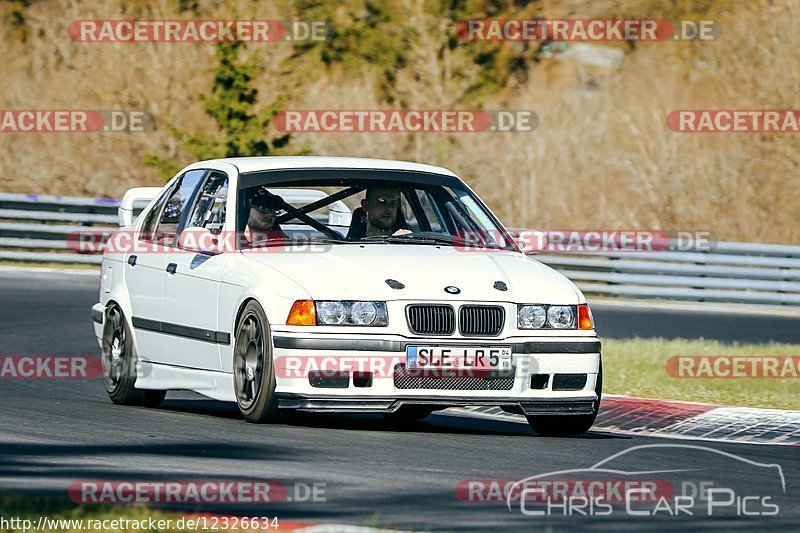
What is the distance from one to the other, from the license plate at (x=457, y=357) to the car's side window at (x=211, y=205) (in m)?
1.80

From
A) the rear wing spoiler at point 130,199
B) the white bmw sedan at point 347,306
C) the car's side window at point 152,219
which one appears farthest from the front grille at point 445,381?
the rear wing spoiler at point 130,199

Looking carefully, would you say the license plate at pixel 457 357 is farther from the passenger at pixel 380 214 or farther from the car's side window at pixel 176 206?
the car's side window at pixel 176 206

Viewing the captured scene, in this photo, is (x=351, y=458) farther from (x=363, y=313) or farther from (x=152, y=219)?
(x=152, y=219)

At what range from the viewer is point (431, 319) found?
893 cm

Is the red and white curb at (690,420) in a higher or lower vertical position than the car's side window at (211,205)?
lower

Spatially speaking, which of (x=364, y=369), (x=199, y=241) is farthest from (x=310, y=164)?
(x=364, y=369)

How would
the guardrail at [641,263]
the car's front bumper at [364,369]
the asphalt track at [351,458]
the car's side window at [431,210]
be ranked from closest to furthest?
the asphalt track at [351,458], the car's front bumper at [364,369], the car's side window at [431,210], the guardrail at [641,263]

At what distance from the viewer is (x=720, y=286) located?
24.2m

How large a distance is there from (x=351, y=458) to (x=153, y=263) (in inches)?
125

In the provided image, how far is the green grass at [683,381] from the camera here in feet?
40.5

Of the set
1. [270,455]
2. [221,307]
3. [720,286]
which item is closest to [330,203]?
[221,307]

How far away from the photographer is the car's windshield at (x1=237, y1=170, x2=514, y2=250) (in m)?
10.0

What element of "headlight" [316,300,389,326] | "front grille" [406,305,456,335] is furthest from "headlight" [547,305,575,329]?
"headlight" [316,300,389,326]

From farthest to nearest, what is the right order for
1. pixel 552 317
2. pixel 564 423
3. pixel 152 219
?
pixel 152 219 < pixel 564 423 < pixel 552 317
